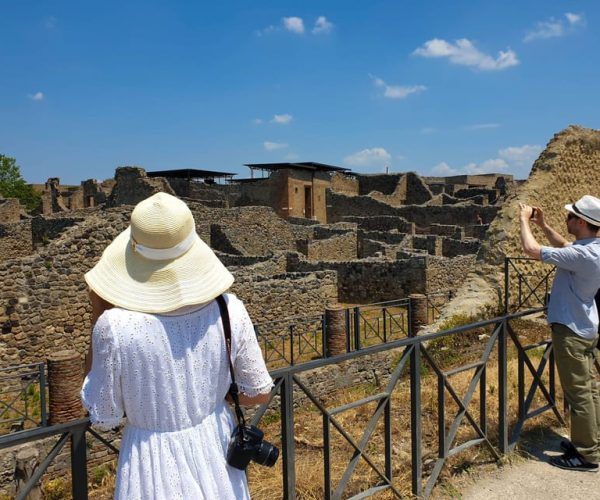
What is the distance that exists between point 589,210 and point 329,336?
730 cm

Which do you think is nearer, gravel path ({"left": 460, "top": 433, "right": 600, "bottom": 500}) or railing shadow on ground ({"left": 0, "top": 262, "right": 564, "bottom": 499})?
railing shadow on ground ({"left": 0, "top": 262, "right": 564, "bottom": 499})

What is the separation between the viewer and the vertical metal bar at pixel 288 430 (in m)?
2.91

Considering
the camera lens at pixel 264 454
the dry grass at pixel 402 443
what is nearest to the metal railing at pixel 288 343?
the dry grass at pixel 402 443

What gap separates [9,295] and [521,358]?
8310 millimetres

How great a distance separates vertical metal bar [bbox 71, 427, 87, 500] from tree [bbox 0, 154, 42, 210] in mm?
50663

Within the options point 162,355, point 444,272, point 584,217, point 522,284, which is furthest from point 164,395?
point 444,272

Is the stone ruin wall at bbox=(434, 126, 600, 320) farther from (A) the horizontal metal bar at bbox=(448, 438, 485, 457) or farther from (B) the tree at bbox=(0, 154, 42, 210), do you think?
(B) the tree at bbox=(0, 154, 42, 210)

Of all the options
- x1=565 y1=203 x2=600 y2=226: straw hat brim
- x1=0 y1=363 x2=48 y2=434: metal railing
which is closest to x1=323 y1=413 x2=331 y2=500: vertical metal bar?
x1=565 y1=203 x2=600 y2=226: straw hat brim

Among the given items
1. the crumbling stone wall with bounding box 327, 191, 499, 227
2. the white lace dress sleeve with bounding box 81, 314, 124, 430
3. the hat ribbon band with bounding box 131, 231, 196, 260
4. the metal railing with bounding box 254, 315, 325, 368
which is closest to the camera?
the white lace dress sleeve with bounding box 81, 314, 124, 430

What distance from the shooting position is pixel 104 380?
73.2 inches

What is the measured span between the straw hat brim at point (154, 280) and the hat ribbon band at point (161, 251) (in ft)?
0.07

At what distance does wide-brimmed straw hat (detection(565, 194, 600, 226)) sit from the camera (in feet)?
12.5

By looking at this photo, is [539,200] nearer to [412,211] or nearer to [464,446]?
[464,446]

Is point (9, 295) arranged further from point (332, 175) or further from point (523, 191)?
point (332, 175)
